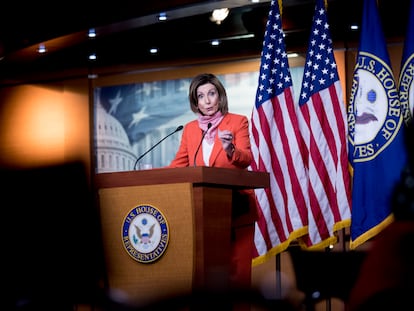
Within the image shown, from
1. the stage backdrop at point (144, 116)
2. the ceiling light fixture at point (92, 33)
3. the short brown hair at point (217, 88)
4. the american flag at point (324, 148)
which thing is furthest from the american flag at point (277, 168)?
the ceiling light fixture at point (92, 33)

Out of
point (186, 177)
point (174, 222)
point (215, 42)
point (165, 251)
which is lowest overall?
point (165, 251)

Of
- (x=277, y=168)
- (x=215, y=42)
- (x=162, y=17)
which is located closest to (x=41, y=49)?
(x=162, y=17)

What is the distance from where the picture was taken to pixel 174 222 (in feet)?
11.5

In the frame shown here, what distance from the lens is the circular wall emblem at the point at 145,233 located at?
11.5 ft

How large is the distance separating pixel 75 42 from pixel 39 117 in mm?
1308

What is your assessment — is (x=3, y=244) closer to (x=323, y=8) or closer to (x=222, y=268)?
(x=222, y=268)

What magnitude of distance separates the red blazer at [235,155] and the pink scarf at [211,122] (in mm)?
26

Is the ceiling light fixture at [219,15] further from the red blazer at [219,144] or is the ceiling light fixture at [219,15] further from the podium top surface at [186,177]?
the podium top surface at [186,177]

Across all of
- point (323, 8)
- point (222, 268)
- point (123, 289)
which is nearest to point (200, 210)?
point (222, 268)

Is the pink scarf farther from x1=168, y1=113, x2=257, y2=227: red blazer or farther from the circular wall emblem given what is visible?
the circular wall emblem

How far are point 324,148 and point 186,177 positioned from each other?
6.06ft

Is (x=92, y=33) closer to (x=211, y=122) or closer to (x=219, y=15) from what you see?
(x=219, y=15)

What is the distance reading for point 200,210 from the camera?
3469 mm

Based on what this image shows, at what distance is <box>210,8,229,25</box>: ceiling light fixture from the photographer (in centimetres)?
628
